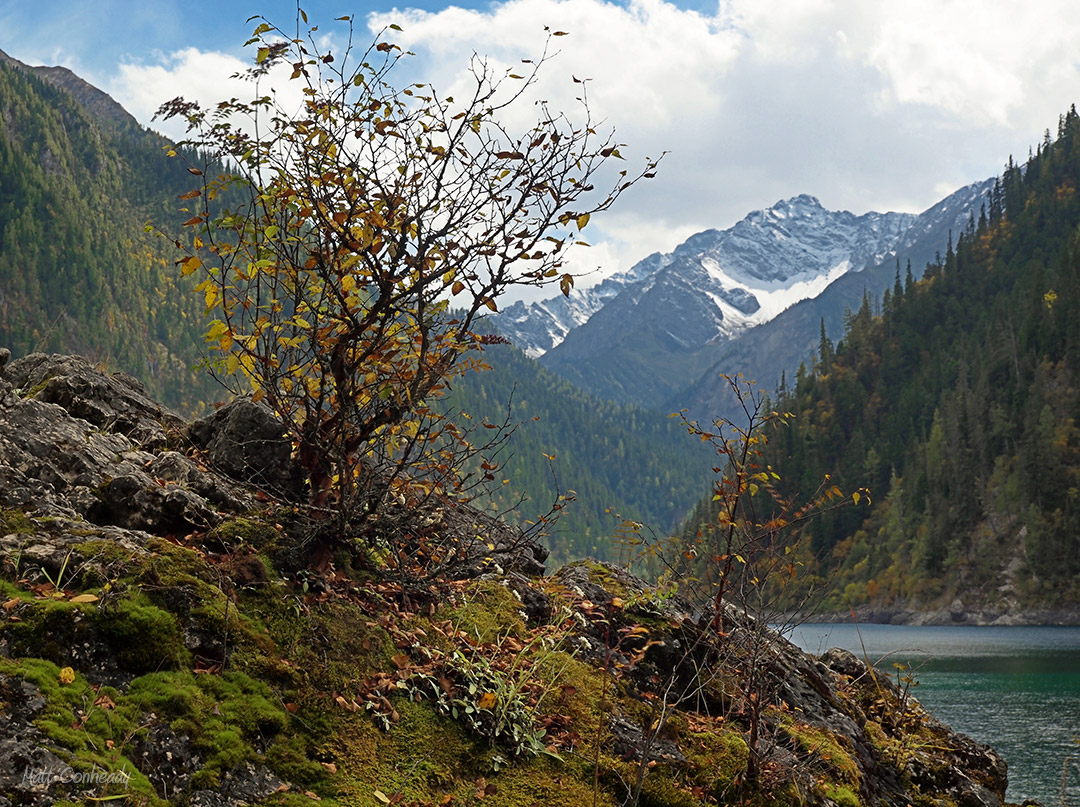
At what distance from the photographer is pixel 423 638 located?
583cm

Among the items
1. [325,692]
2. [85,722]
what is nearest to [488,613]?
[325,692]

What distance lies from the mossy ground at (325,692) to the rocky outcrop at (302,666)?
1cm

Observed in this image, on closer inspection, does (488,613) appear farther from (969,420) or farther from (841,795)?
(969,420)

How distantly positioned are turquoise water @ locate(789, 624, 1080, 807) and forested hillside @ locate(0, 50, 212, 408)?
107 metres

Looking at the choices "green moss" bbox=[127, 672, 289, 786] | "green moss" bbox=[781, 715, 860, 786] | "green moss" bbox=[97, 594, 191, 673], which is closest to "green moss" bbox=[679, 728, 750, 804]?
"green moss" bbox=[781, 715, 860, 786]

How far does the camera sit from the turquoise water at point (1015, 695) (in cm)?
2005

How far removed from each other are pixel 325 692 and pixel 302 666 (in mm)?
216

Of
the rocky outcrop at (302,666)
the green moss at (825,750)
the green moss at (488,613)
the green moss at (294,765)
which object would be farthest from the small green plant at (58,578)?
the green moss at (825,750)

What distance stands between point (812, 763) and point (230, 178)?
18.9ft

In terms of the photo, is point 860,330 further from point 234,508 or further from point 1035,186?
point 234,508

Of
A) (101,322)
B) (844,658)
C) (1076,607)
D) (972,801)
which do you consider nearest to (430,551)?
(972,801)

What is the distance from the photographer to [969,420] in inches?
4540

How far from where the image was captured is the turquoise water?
65.8 ft

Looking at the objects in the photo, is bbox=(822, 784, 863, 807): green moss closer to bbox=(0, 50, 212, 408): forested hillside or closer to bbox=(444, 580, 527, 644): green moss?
bbox=(444, 580, 527, 644): green moss
